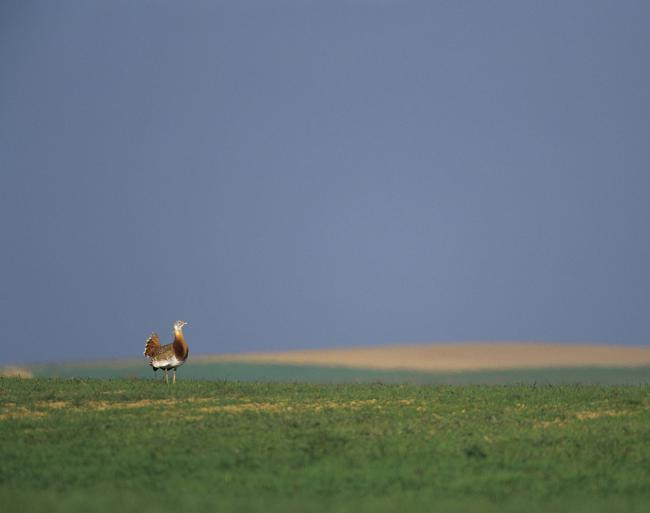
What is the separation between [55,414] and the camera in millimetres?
31484

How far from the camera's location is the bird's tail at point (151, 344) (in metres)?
40.2

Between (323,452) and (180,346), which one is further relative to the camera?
(180,346)

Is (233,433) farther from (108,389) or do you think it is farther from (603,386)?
(603,386)

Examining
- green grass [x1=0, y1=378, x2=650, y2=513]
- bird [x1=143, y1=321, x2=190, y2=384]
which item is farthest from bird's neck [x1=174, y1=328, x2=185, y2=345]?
green grass [x1=0, y1=378, x2=650, y2=513]

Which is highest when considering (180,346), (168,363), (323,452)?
(180,346)

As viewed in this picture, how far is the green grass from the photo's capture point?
787 inches

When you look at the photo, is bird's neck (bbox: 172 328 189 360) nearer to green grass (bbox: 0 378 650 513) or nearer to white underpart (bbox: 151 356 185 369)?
white underpart (bbox: 151 356 185 369)

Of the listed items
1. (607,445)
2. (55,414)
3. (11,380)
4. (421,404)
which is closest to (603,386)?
Result: (421,404)

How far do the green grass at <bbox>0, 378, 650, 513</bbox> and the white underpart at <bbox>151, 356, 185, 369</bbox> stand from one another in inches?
82.7

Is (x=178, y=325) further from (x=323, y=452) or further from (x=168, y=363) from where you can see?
(x=323, y=452)

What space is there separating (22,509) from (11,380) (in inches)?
1029

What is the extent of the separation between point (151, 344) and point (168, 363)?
200 cm

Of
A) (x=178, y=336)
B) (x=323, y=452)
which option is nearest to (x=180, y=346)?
(x=178, y=336)

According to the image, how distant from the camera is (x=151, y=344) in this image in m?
40.7
